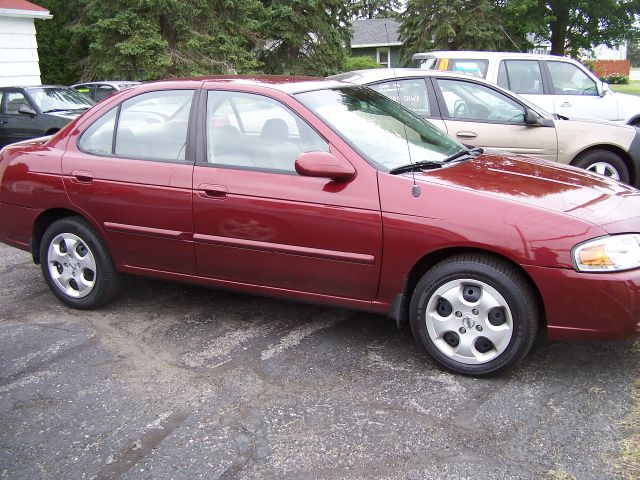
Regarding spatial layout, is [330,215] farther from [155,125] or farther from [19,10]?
[19,10]

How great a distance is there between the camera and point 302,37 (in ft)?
86.5

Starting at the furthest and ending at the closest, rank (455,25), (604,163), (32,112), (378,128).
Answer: (455,25)
(32,112)
(604,163)
(378,128)

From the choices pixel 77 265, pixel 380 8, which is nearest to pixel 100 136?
pixel 77 265

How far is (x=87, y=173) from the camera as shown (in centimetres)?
446

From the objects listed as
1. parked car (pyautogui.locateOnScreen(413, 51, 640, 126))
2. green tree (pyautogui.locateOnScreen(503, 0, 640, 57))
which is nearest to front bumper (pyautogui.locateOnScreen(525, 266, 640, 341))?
parked car (pyautogui.locateOnScreen(413, 51, 640, 126))

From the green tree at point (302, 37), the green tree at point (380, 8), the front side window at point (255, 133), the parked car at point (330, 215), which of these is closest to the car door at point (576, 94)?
the parked car at point (330, 215)

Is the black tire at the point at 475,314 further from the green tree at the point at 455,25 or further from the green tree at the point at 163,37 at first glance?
the green tree at the point at 455,25

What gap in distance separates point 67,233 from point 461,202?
2.85 metres

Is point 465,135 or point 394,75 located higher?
point 394,75

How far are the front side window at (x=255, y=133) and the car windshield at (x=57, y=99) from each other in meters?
8.68

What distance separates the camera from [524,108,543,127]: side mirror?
6.79 metres

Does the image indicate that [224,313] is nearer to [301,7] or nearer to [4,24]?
[4,24]

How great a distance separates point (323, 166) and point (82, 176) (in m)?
1.89

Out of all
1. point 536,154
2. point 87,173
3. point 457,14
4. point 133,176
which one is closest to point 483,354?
point 133,176
